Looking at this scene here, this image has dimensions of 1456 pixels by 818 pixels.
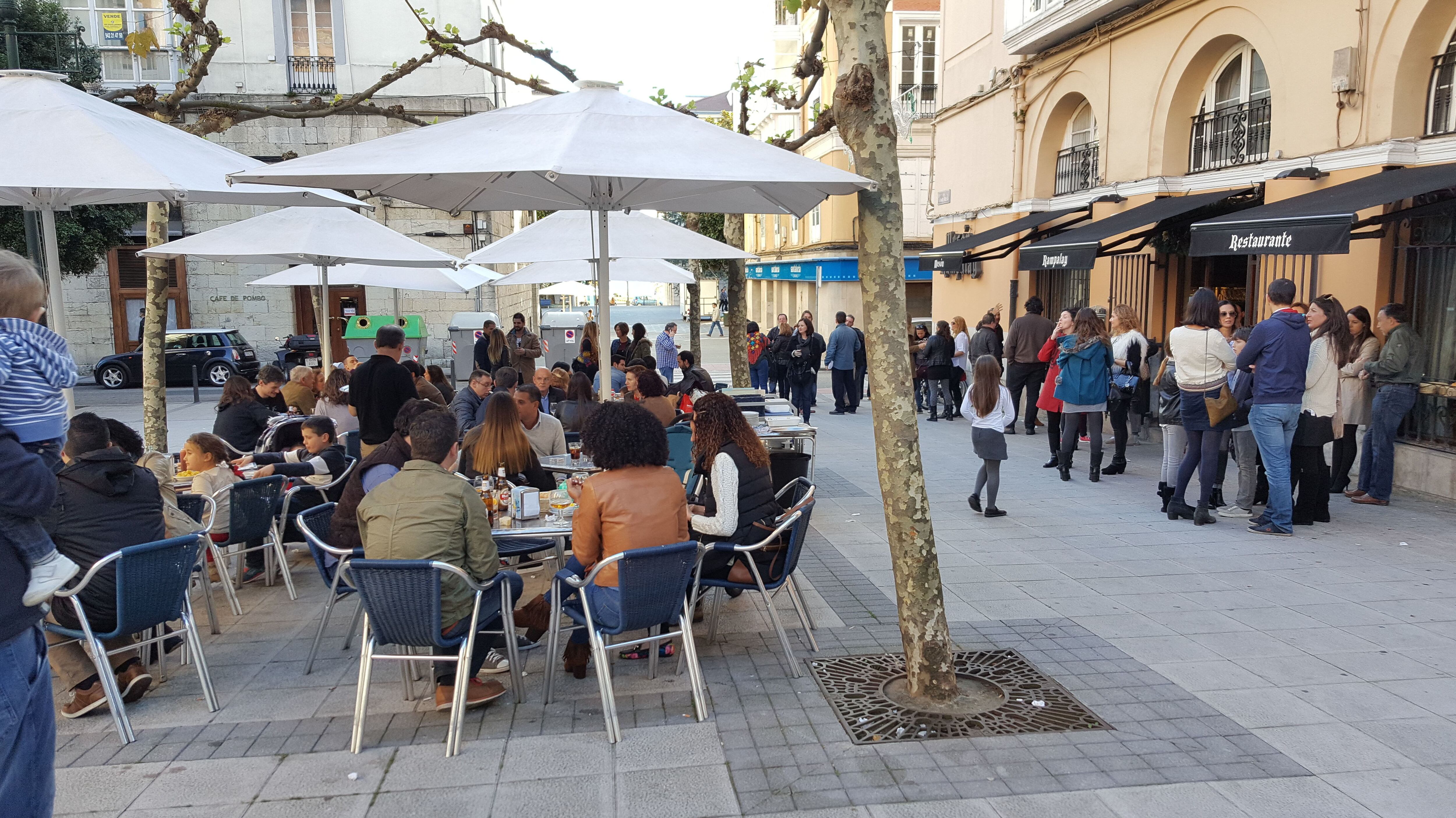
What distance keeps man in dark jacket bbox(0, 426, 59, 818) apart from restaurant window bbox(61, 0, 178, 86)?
2350 cm

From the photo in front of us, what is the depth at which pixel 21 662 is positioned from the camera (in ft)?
7.95

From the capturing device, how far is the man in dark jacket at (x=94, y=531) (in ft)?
14.2

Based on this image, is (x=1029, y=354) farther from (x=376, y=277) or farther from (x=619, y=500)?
(x=619, y=500)

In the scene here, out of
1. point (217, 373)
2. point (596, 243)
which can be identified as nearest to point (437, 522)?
point (596, 243)

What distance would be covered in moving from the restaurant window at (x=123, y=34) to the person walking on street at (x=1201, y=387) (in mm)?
22466

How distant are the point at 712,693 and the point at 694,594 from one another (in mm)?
523

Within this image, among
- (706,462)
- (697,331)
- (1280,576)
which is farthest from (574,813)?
(697,331)

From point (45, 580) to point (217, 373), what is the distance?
846 inches

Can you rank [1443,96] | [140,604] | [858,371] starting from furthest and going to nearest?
1. [858,371]
2. [1443,96]
3. [140,604]

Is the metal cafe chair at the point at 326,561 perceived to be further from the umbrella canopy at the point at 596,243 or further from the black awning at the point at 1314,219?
the black awning at the point at 1314,219

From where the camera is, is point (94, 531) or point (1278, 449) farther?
point (1278, 449)

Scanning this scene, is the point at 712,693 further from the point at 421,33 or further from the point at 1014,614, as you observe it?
the point at 421,33

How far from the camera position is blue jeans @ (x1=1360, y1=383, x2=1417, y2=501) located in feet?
27.1

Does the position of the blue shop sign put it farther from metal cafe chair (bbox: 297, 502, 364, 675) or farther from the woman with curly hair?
the woman with curly hair
